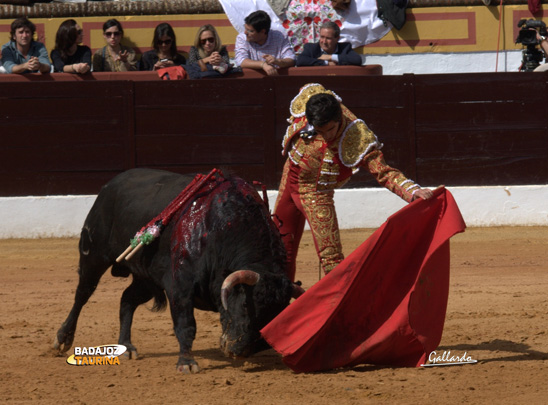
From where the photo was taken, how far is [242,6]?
825 cm

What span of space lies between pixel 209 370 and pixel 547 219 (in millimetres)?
4462

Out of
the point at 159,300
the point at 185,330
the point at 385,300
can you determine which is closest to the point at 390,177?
the point at 385,300

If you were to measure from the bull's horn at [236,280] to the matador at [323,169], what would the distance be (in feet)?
2.00

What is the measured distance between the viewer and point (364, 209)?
743 cm

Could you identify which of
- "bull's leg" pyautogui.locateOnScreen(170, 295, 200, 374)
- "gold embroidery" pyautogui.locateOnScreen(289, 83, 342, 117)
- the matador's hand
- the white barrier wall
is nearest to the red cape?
the matador's hand

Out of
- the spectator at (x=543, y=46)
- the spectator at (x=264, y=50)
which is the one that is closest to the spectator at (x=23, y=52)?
the spectator at (x=264, y=50)

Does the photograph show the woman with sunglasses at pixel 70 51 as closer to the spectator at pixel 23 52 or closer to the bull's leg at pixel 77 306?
the spectator at pixel 23 52

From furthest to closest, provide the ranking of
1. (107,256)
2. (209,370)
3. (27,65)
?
(27,65), (107,256), (209,370)

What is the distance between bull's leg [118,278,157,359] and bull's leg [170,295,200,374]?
427 mm

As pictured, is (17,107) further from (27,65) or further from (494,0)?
(494,0)

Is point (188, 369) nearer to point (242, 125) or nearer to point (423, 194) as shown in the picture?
point (423, 194)

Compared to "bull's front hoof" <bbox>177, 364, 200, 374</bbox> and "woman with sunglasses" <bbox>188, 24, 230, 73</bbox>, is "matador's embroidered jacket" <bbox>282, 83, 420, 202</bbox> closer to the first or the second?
"bull's front hoof" <bbox>177, 364, 200, 374</bbox>

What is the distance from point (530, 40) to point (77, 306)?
16.1 feet

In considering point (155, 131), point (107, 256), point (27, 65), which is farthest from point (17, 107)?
point (107, 256)
